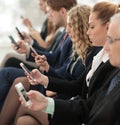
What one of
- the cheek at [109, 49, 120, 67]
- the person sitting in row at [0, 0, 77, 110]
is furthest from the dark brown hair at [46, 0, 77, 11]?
the cheek at [109, 49, 120, 67]

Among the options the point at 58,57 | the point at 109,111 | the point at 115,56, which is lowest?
the point at 58,57

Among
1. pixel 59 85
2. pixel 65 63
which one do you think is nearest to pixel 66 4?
pixel 65 63

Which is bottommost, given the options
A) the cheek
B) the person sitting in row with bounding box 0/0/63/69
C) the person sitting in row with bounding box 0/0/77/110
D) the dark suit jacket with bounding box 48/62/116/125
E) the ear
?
the person sitting in row with bounding box 0/0/63/69

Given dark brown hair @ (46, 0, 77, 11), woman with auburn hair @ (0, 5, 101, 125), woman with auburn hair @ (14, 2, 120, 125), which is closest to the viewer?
woman with auburn hair @ (14, 2, 120, 125)

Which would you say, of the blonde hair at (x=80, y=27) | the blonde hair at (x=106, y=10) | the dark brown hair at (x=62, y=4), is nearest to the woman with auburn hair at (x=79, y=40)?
the blonde hair at (x=80, y=27)

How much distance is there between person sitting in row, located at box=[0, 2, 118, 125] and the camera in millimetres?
1670

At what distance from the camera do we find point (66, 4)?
109 inches

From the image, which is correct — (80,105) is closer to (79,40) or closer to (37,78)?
(37,78)

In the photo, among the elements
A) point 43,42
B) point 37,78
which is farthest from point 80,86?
point 43,42

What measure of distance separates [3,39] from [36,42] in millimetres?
1542

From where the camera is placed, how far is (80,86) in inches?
84.2

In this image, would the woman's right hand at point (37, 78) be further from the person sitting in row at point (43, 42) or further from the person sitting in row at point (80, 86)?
the person sitting in row at point (43, 42)

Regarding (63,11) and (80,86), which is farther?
(63,11)

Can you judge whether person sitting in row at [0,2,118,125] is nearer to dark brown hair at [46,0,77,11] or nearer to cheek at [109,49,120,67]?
cheek at [109,49,120,67]
